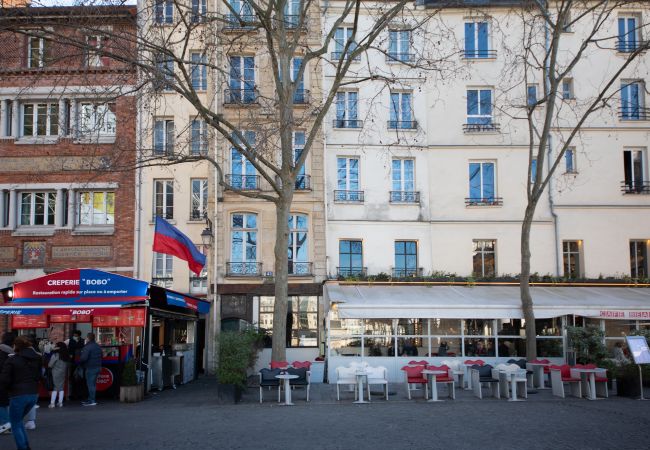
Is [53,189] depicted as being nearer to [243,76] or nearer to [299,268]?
[243,76]

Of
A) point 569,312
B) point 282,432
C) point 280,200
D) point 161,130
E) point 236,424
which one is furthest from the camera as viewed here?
point 161,130

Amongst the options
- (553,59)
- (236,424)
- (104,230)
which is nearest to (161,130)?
(104,230)

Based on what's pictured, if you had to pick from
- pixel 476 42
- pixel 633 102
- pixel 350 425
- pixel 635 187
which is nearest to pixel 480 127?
pixel 476 42

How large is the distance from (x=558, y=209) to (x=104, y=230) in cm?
1734

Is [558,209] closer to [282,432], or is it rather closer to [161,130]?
[161,130]

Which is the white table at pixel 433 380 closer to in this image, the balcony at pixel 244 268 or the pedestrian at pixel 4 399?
the pedestrian at pixel 4 399

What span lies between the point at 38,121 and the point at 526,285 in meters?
19.6

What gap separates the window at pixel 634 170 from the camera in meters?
26.0

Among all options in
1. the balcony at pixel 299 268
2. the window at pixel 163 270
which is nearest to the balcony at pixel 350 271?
the balcony at pixel 299 268

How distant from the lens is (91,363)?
1647 centimetres

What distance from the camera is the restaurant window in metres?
25.6

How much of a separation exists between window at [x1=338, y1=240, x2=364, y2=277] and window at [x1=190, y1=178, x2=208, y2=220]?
5772 mm

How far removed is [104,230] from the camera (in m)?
26.8

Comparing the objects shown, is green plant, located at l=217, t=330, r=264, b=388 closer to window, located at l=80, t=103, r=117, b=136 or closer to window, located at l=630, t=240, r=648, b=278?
window, located at l=80, t=103, r=117, b=136
